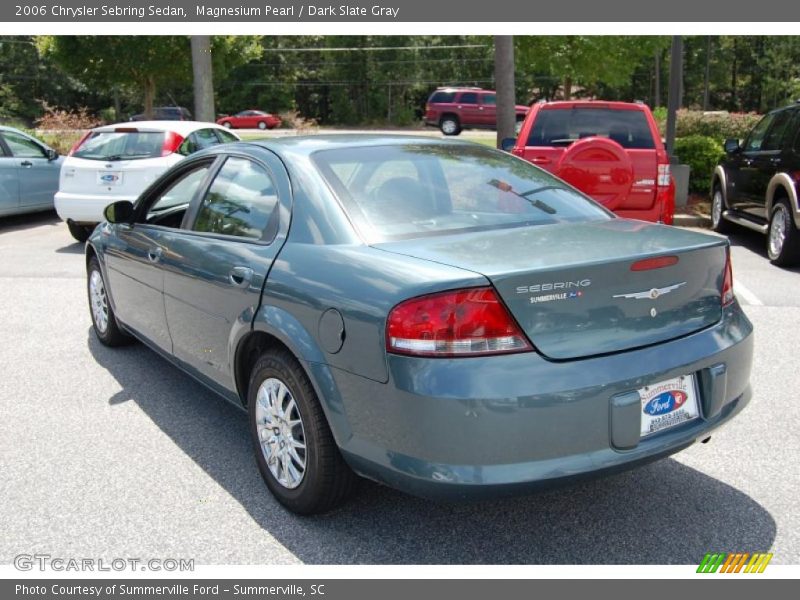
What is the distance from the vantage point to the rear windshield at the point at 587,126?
28.5 feet

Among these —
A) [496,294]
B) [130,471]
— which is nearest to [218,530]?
[130,471]

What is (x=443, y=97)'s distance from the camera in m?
39.9

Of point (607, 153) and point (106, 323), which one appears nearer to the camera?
point (106, 323)

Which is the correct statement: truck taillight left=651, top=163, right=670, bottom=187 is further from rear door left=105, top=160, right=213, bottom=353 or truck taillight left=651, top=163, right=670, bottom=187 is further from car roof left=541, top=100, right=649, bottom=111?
rear door left=105, top=160, right=213, bottom=353

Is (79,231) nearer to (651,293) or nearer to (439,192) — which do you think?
(439,192)

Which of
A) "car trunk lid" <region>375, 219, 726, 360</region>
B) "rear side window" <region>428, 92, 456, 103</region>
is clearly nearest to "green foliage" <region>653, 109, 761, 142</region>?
"car trunk lid" <region>375, 219, 726, 360</region>

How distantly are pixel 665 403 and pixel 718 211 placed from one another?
910 cm

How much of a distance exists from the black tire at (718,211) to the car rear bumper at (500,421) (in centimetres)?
897

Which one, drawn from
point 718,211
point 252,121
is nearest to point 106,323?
point 718,211

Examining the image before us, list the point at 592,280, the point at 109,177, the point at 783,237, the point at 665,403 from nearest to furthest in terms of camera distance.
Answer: the point at 592,280 → the point at 665,403 → the point at 783,237 → the point at 109,177

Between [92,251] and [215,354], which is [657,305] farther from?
[92,251]

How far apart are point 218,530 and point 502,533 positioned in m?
1.17

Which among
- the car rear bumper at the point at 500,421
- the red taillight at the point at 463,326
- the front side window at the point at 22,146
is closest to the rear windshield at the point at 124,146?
the front side window at the point at 22,146

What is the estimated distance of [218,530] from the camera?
3.22 meters
